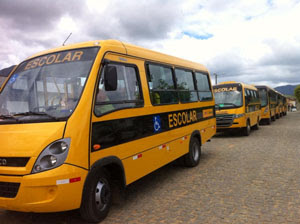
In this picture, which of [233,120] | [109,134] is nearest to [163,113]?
[109,134]

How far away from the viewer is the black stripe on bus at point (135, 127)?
162 inches

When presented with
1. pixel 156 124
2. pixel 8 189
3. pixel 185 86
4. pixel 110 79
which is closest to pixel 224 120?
pixel 185 86

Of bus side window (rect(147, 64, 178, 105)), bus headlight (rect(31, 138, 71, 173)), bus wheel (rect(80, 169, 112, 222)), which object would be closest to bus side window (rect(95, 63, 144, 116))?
bus side window (rect(147, 64, 178, 105))

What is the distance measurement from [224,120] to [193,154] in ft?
22.6

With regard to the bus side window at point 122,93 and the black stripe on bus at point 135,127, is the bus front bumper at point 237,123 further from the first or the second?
the bus side window at point 122,93

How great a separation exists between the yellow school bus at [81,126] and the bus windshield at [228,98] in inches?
351

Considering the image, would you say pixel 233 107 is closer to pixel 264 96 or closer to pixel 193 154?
pixel 193 154

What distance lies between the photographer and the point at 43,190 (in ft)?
11.3

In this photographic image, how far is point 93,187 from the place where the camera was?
12.9 ft

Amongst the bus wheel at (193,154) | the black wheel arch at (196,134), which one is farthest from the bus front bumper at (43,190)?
the black wheel arch at (196,134)

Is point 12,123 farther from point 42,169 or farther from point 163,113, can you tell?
point 163,113

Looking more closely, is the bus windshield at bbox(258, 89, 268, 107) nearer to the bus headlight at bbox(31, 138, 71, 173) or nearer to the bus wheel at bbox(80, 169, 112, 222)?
the bus wheel at bbox(80, 169, 112, 222)

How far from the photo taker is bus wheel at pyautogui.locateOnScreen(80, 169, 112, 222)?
3846 millimetres

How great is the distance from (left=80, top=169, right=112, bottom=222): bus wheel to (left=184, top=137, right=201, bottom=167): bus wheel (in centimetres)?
352
